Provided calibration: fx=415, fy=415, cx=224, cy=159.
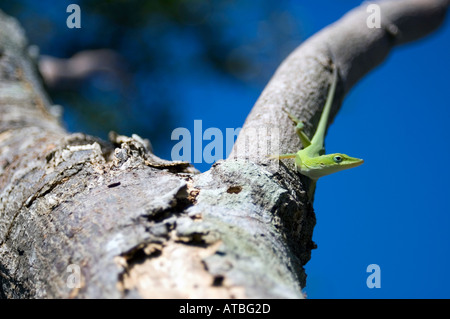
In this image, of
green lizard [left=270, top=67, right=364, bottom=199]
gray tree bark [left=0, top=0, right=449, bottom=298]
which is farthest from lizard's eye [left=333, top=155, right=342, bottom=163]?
gray tree bark [left=0, top=0, right=449, bottom=298]

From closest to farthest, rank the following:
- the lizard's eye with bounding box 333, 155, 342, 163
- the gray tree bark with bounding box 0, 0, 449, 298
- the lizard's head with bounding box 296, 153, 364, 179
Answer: the gray tree bark with bounding box 0, 0, 449, 298 → the lizard's head with bounding box 296, 153, 364, 179 → the lizard's eye with bounding box 333, 155, 342, 163

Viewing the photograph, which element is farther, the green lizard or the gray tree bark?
the green lizard

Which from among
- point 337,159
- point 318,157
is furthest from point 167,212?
point 337,159

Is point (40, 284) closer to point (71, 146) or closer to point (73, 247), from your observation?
point (73, 247)

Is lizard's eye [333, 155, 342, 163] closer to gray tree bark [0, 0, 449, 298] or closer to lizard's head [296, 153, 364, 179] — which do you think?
lizard's head [296, 153, 364, 179]

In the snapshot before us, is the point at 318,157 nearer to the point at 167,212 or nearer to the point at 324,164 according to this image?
the point at 324,164

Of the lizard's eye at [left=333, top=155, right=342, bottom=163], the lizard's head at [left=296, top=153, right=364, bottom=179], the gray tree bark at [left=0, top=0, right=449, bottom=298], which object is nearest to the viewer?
the gray tree bark at [left=0, top=0, right=449, bottom=298]

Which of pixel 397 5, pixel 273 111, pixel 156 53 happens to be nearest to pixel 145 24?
pixel 156 53
